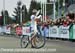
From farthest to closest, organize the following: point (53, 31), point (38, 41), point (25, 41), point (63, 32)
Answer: point (53, 31)
point (63, 32)
point (25, 41)
point (38, 41)

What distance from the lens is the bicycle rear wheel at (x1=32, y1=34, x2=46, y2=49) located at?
57.5 ft

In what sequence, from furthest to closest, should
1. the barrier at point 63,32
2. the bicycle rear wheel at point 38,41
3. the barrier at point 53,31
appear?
the barrier at point 53,31
the barrier at point 63,32
the bicycle rear wheel at point 38,41

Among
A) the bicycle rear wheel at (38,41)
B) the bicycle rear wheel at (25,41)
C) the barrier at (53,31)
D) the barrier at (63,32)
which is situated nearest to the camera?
the bicycle rear wheel at (38,41)

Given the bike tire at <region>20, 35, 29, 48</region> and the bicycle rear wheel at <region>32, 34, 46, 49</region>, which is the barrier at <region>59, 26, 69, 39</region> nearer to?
the bike tire at <region>20, 35, 29, 48</region>

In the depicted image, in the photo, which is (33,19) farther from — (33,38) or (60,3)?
(60,3)

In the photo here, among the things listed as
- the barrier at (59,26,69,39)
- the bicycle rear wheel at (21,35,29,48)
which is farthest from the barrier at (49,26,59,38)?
the bicycle rear wheel at (21,35,29,48)

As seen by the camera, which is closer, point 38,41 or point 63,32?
point 38,41

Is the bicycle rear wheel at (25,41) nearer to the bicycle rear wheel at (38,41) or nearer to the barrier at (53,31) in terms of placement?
the bicycle rear wheel at (38,41)

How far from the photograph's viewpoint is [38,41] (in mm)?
17656

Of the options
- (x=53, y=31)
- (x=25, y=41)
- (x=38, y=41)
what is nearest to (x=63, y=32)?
(x=53, y=31)

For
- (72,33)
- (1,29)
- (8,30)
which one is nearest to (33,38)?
(72,33)

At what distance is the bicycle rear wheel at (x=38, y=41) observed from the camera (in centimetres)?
1753

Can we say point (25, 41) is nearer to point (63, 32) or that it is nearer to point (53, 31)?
point (63, 32)

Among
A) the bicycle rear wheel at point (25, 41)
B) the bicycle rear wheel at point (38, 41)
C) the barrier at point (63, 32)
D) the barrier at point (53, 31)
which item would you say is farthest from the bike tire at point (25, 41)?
the barrier at point (53, 31)
